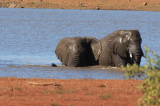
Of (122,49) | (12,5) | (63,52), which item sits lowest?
(12,5)

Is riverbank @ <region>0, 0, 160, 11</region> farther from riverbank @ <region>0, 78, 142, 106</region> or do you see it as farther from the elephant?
riverbank @ <region>0, 78, 142, 106</region>

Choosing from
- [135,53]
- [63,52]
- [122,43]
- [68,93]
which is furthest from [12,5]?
[68,93]

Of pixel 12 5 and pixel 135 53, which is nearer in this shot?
pixel 135 53

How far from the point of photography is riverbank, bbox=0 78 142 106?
436 inches

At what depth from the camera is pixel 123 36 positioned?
69.2 feet

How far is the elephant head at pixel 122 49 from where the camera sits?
20203 millimetres

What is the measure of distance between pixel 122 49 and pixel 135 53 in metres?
0.91

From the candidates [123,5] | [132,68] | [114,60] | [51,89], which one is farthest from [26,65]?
[123,5]

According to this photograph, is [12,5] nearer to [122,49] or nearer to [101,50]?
[101,50]

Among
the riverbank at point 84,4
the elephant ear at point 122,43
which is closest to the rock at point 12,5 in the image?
the riverbank at point 84,4

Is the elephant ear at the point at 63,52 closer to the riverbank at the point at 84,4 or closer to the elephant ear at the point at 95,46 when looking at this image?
the elephant ear at the point at 95,46

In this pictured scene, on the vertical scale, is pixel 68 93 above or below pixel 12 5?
above

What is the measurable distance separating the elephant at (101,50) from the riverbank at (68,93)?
5.93m

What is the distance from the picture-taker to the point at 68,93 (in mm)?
12305
